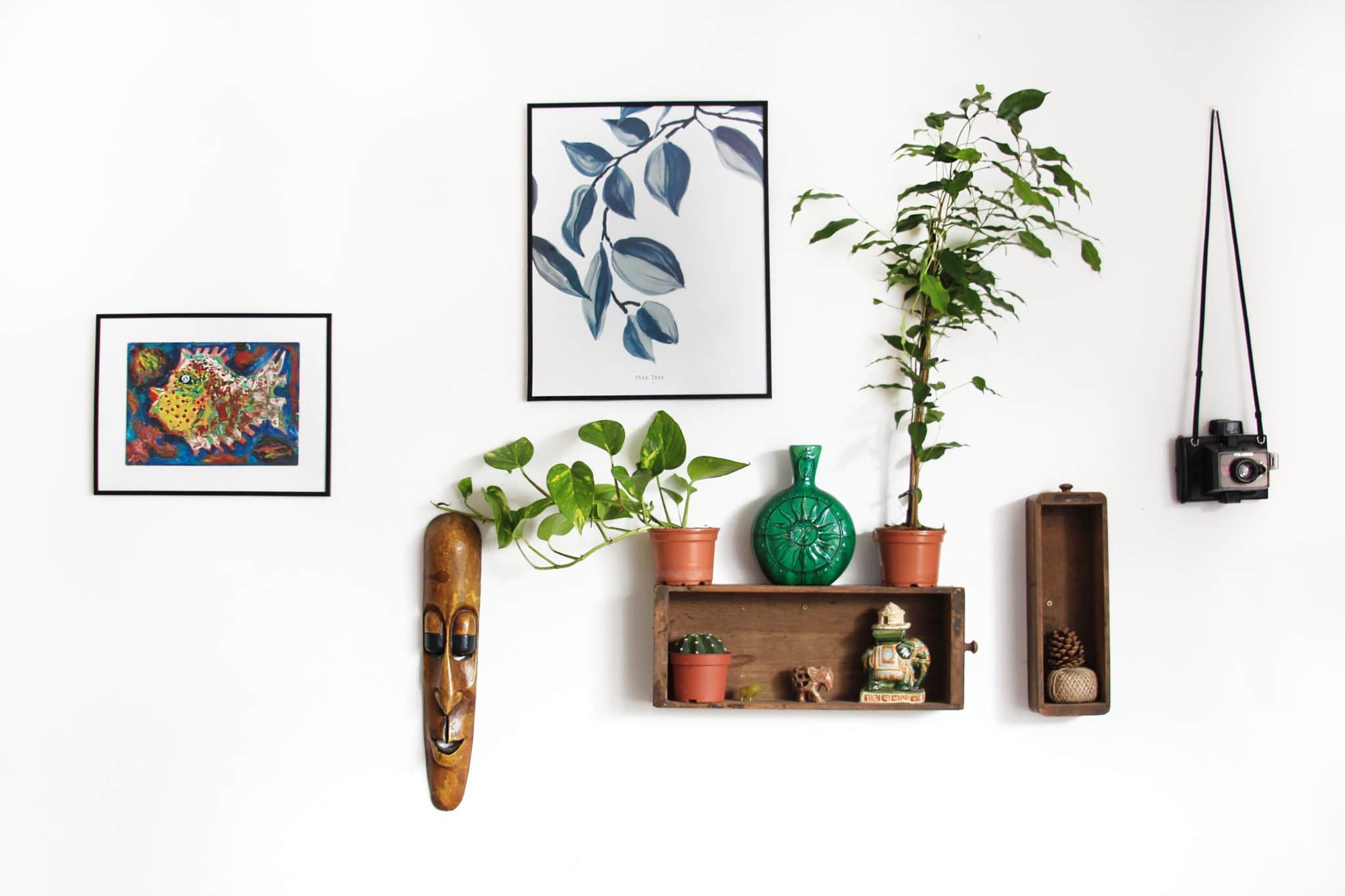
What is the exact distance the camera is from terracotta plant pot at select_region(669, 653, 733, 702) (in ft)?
5.46

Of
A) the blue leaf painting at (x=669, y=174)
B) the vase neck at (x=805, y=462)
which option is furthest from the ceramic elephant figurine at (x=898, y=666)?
the blue leaf painting at (x=669, y=174)

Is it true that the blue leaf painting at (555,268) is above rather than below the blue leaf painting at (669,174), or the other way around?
below

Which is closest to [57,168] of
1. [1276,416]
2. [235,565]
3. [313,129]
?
[313,129]

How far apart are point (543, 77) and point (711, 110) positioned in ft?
1.10

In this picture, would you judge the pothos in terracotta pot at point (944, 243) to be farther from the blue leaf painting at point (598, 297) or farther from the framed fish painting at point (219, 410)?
the framed fish painting at point (219, 410)

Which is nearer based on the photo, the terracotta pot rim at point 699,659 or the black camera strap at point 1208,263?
the terracotta pot rim at point 699,659

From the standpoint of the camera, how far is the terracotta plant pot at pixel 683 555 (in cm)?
168

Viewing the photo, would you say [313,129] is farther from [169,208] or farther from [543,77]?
[543,77]

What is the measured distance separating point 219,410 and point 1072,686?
1.66 m

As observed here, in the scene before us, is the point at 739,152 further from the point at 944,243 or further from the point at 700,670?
the point at 700,670

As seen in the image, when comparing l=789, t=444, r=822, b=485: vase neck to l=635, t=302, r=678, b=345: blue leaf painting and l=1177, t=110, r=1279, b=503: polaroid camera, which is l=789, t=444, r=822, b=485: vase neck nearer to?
l=635, t=302, r=678, b=345: blue leaf painting

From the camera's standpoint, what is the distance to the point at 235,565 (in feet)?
5.97

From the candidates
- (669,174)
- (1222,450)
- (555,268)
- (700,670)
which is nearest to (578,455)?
(555,268)

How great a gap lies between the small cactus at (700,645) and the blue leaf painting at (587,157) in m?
0.89
